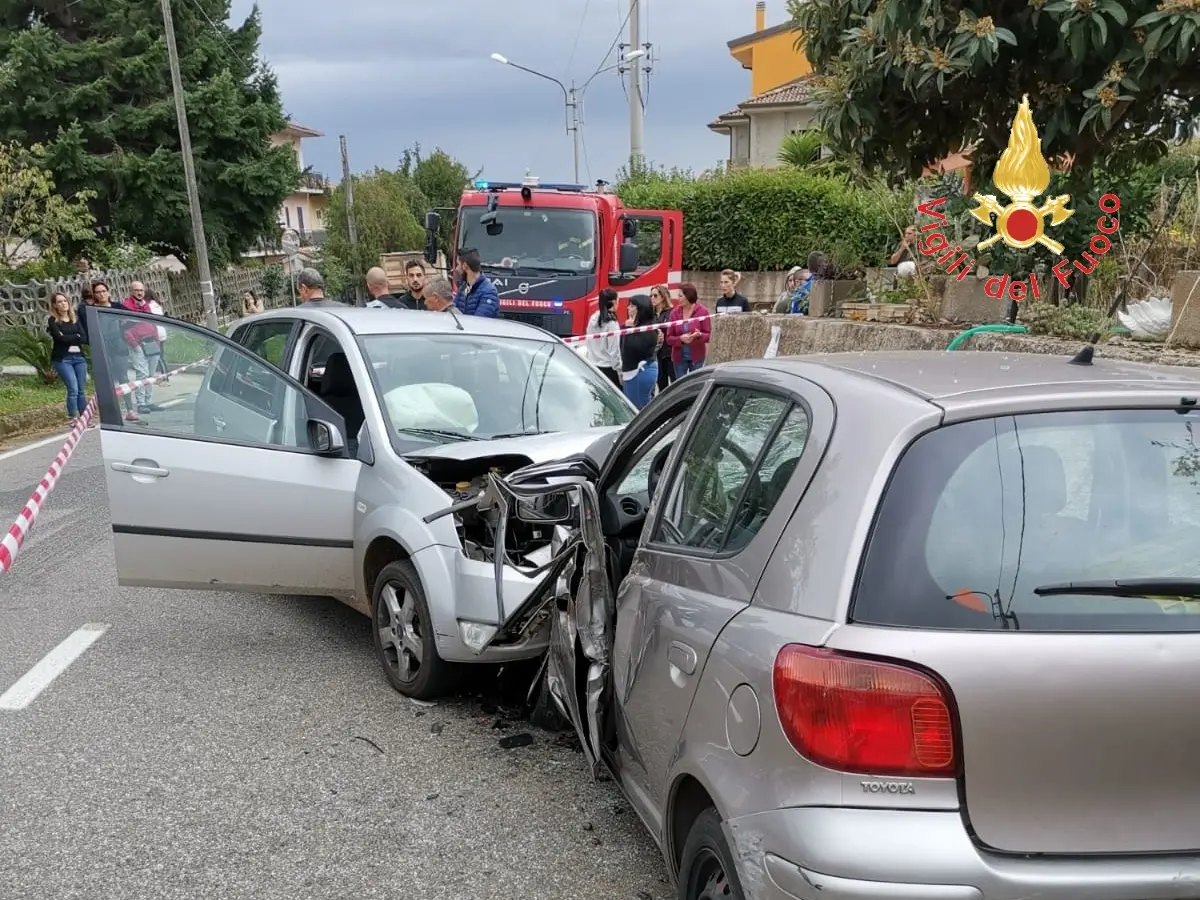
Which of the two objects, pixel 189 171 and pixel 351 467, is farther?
pixel 189 171

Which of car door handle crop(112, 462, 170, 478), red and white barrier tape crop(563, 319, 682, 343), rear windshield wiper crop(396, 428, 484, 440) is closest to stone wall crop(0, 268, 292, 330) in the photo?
red and white barrier tape crop(563, 319, 682, 343)

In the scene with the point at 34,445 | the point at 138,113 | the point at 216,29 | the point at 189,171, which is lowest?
the point at 34,445

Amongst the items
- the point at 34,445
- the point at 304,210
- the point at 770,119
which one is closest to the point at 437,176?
the point at 304,210

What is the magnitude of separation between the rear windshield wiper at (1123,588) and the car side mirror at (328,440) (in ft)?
11.7

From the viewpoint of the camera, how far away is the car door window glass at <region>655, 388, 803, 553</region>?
2.59 m

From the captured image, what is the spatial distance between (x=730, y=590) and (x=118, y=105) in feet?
108

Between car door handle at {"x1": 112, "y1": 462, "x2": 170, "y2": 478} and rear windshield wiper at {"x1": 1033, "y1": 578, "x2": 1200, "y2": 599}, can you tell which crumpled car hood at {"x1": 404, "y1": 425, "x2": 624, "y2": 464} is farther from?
rear windshield wiper at {"x1": 1033, "y1": 578, "x2": 1200, "y2": 599}

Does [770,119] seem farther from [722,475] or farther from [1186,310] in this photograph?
[722,475]

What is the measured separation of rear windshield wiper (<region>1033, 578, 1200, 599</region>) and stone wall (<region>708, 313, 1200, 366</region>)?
14.7 feet

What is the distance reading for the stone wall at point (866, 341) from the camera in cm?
744

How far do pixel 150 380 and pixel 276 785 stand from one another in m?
2.44

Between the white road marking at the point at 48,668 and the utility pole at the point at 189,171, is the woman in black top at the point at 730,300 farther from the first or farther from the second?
the utility pole at the point at 189,171

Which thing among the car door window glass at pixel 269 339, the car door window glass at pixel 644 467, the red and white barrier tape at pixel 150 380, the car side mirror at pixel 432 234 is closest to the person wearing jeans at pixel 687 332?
the car side mirror at pixel 432 234

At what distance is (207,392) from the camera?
5410 millimetres
